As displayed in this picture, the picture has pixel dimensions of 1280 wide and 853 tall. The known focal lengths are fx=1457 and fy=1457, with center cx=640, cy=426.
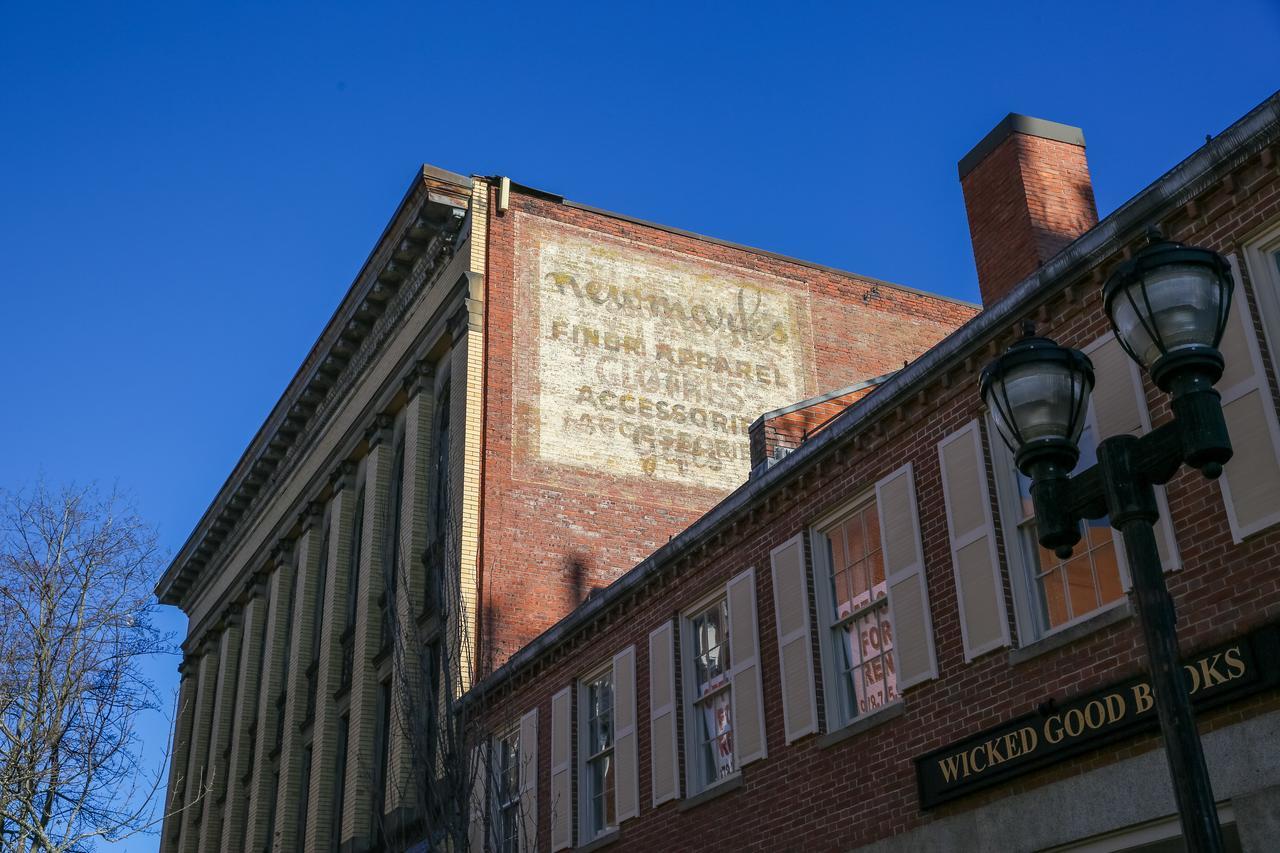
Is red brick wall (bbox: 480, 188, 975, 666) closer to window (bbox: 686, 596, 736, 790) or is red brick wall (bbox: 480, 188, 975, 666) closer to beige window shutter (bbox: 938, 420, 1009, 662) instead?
window (bbox: 686, 596, 736, 790)

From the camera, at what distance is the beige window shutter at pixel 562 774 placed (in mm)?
18219

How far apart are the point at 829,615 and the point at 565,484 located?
472 inches

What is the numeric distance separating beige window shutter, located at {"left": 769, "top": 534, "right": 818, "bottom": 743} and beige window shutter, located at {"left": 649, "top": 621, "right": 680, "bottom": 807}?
6.88 feet

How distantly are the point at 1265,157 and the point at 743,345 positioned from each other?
728 inches

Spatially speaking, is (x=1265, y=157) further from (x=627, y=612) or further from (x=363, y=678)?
(x=363, y=678)

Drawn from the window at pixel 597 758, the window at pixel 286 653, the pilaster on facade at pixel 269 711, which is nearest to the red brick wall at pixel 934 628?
the window at pixel 597 758

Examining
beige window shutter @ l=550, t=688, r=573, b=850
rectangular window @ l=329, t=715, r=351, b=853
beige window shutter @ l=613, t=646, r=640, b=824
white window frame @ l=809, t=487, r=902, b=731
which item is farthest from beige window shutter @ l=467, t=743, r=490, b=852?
rectangular window @ l=329, t=715, r=351, b=853

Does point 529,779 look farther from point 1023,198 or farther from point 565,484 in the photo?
point 1023,198

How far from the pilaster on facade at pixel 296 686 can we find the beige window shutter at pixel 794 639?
61.8 feet

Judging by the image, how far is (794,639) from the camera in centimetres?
1457

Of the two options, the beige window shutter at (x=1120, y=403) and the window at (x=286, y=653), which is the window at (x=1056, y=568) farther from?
the window at (x=286, y=653)

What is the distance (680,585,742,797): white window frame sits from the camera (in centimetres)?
1565

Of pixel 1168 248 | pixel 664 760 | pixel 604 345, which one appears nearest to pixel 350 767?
pixel 604 345

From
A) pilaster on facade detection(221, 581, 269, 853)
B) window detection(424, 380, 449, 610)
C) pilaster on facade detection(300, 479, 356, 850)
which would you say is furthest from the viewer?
pilaster on facade detection(221, 581, 269, 853)
